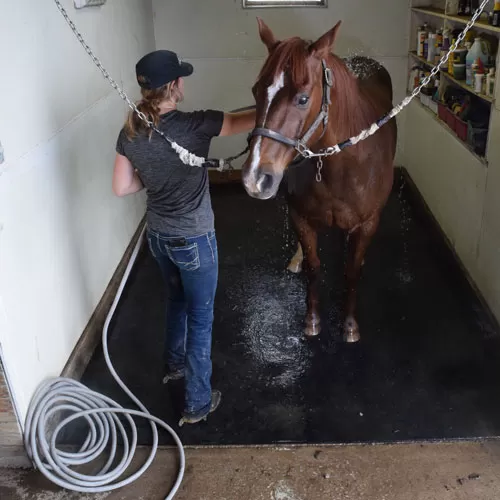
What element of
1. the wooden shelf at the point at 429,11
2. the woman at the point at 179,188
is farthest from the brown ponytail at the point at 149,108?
the wooden shelf at the point at 429,11

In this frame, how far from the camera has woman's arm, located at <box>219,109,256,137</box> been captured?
186 cm

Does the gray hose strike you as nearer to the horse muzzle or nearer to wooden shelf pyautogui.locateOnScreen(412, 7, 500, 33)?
the horse muzzle

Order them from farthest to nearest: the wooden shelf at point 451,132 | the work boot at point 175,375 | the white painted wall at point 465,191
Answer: the wooden shelf at point 451,132 < the white painted wall at point 465,191 < the work boot at point 175,375

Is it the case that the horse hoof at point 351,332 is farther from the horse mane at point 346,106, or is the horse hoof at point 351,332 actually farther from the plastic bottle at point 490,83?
the plastic bottle at point 490,83

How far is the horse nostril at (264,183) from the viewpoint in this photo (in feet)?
5.55

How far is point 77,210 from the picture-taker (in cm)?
245

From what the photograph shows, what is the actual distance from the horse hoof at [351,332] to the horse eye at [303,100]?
48.2 inches

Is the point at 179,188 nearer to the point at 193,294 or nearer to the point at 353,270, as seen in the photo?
the point at 193,294

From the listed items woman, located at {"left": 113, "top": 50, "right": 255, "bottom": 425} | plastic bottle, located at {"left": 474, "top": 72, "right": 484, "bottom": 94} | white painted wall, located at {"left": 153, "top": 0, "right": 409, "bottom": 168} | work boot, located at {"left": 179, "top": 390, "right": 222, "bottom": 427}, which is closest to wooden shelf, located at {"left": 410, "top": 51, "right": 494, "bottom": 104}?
plastic bottle, located at {"left": 474, "top": 72, "right": 484, "bottom": 94}

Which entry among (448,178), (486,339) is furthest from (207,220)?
(448,178)

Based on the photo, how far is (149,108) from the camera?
1.71 m

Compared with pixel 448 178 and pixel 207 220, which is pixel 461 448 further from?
pixel 448 178

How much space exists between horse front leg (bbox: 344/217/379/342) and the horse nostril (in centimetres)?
90

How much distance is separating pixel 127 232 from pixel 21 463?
5.82 ft
